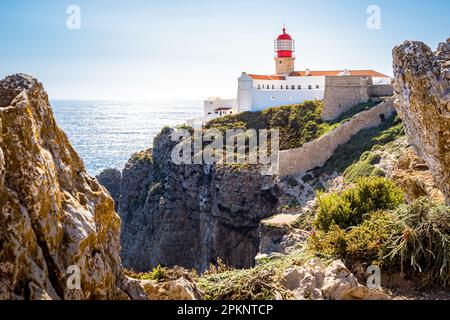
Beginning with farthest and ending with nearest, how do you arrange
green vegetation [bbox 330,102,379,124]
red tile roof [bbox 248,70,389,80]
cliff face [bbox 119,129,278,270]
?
red tile roof [bbox 248,70,389,80]
green vegetation [bbox 330,102,379,124]
cliff face [bbox 119,129,278,270]

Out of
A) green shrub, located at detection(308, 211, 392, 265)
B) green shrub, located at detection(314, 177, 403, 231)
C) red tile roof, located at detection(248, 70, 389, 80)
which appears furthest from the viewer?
red tile roof, located at detection(248, 70, 389, 80)

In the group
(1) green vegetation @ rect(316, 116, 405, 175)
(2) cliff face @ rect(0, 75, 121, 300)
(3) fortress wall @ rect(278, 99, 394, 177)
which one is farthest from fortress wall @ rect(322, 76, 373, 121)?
(2) cliff face @ rect(0, 75, 121, 300)

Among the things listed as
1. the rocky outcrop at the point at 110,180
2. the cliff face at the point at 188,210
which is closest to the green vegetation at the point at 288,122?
the cliff face at the point at 188,210

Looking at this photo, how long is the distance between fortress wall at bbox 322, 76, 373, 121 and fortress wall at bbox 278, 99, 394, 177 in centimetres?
587

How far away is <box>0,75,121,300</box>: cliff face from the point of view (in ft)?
16.5

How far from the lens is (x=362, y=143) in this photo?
131 ft

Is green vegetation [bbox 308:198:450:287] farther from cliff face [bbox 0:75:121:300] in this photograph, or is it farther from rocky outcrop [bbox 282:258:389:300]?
cliff face [bbox 0:75:121:300]

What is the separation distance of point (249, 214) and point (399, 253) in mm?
32448

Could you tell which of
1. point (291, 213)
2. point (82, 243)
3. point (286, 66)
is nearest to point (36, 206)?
point (82, 243)

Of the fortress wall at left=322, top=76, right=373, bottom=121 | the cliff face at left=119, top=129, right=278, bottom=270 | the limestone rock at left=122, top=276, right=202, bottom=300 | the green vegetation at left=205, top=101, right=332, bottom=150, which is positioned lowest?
the cliff face at left=119, top=129, right=278, bottom=270

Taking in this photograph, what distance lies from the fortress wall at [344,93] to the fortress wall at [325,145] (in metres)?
5.87

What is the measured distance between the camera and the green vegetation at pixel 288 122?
161 ft

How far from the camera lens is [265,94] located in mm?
58562

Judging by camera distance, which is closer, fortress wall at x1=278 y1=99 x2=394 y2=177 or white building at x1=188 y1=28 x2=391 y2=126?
fortress wall at x1=278 y1=99 x2=394 y2=177
